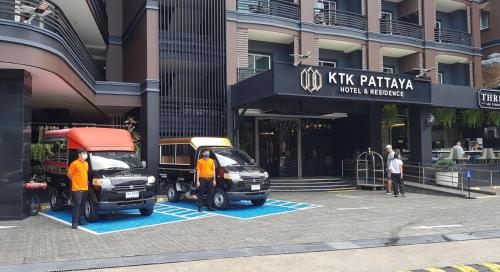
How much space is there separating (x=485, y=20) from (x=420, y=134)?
1305cm

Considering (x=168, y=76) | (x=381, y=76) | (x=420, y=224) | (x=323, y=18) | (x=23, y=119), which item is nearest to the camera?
(x=420, y=224)

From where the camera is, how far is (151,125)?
18.0 m

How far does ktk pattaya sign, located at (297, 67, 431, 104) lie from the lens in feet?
53.9

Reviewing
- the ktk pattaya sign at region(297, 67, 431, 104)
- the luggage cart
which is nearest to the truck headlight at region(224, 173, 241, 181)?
the ktk pattaya sign at region(297, 67, 431, 104)

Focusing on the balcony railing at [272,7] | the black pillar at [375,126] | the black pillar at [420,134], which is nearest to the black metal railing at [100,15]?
the balcony railing at [272,7]

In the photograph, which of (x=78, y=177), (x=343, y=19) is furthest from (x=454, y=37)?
(x=78, y=177)

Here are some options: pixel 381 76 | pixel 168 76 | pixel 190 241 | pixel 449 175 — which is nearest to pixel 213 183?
pixel 190 241

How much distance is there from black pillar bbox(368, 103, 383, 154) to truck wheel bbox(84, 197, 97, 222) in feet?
48.9

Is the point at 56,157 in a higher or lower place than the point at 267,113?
lower

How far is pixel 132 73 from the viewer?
68.5 feet

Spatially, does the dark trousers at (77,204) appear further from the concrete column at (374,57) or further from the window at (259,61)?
the concrete column at (374,57)

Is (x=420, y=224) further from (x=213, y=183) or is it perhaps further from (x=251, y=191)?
(x=213, y=183)

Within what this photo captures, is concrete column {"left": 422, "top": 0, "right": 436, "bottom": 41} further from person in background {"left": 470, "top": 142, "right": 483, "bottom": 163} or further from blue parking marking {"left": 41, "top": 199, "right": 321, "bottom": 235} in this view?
blue parking marking {"left": 41, "top": 199, "right": 321, "bottom": 235}

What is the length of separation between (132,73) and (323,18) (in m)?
9.71
